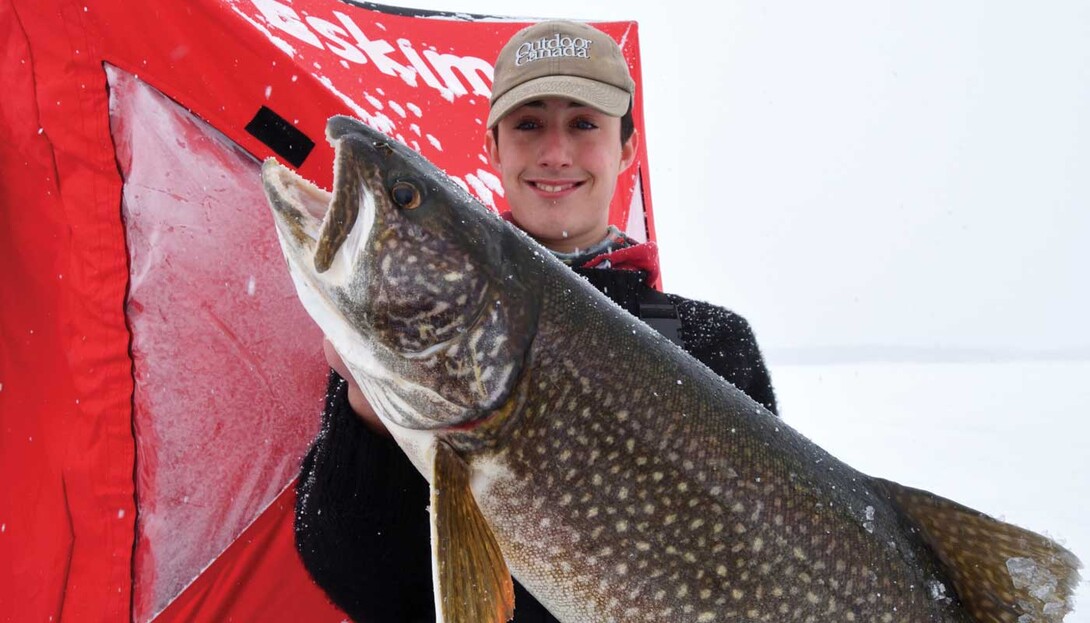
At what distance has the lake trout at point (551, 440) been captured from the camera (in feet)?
5.31

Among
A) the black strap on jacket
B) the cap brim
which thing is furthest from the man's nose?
the black strap on jacket

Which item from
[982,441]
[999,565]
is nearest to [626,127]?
[999,565]

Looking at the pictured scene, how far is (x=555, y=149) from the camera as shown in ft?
8.02

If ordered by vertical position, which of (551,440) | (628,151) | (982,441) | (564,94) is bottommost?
(551,440)

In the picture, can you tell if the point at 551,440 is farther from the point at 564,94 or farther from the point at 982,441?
the point at 982,441

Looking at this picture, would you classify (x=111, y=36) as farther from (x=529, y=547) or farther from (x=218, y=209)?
(x=529, y=547)

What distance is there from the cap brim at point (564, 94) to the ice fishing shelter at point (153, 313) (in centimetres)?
79

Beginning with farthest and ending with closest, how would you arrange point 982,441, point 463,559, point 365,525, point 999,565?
point 982,441 < point 365,525 < point 999,565 < point 463,559

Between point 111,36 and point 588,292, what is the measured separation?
6.11 ft

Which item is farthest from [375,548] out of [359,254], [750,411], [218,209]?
[218,209]

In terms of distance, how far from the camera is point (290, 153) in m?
2.74

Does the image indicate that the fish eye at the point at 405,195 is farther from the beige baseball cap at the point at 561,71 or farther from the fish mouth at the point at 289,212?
the beige baseball cap at the point at 561,71

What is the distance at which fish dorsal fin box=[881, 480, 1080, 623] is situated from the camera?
1.72 meters

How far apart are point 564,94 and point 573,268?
57cm
